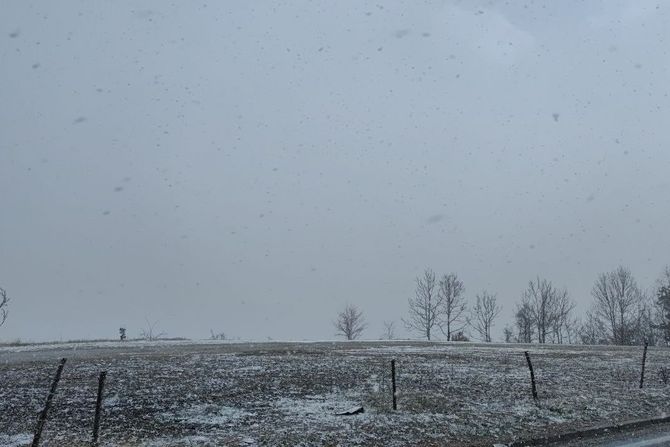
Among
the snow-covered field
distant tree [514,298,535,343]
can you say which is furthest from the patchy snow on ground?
distant tree [514,298,535,343]

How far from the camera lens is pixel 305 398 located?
16234 mm

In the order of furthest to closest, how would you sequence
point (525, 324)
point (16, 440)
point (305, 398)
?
1. point (525, 324)
2. point (305, 398)
3. point (16, 440)

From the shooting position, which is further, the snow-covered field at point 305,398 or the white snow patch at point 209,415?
the white snow patch at point 209,415

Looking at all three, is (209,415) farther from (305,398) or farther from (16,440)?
(16,440)

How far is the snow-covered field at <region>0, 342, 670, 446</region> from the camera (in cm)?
1282

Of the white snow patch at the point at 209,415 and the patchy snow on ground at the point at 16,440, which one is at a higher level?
the white snow patch at the point at 209,415

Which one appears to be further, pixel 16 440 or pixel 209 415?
pixel 209 415

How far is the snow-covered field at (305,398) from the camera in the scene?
12.8 m

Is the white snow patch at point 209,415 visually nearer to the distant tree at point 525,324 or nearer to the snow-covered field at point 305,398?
the snow-covered field at point 305,398

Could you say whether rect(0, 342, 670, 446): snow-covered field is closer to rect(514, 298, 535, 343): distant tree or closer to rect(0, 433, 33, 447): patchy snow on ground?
rect(0, 433, 33, 447): patchy snow on ground

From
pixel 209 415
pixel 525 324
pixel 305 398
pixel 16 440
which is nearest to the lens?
pixel 16 440

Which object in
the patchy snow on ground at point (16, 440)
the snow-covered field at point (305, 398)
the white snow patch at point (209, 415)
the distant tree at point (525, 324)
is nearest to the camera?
the patchy snow on ground at point (16, 440)

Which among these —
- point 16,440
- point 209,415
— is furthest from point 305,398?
point 16,440

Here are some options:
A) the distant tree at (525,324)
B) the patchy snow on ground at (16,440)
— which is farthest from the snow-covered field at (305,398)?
the distant tree at (525,324)
